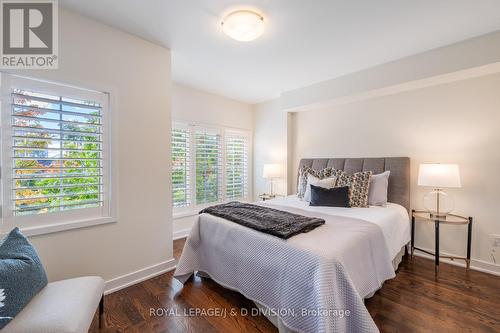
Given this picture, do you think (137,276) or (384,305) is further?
(137,276)

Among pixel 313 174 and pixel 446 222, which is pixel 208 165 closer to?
pixel 313 174

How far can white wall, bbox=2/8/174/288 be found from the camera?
6.09 ft

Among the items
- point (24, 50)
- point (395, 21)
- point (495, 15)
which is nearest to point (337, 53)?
point (395, 21)

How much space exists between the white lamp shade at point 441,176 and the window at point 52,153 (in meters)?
3.27

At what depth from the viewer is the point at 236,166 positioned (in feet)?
14.5

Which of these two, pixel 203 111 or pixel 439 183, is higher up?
pixel 203 111

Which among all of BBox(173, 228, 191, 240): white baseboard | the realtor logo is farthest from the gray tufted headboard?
the realtor logo

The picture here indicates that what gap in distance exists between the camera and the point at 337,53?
252 centimetres

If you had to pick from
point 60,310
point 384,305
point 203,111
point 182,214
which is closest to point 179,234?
point 182,214

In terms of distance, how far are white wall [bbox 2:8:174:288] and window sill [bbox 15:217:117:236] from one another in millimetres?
48

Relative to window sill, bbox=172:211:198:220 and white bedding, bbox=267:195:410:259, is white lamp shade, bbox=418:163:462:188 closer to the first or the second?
white bedding, bbox=267:195:410:259

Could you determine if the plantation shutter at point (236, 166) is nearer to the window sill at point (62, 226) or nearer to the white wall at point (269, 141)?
the white wall at point (269, 141)

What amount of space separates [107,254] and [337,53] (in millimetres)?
3188

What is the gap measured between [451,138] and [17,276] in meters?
3.99
